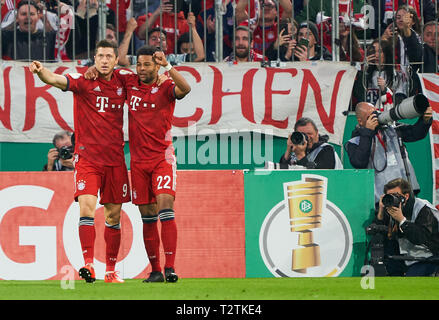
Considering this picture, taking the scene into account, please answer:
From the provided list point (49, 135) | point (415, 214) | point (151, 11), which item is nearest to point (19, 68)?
point (49, 135)

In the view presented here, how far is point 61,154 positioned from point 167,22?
2374mm

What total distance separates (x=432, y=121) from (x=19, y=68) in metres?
5.21

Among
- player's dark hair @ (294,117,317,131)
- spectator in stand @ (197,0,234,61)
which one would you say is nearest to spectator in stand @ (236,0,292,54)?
spectator in stand @ (197,0,234,61)

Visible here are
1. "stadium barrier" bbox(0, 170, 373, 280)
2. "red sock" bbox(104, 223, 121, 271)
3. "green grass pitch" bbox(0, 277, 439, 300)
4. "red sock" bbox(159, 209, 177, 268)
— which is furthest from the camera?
"stadium barrier" bbox(0, 170, 373, 280)

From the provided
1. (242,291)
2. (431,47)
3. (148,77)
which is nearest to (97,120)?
(148,77)

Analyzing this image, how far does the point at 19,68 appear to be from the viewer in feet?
37.1

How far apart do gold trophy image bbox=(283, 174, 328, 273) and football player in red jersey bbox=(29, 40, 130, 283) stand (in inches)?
93.2

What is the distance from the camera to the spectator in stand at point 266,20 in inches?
451

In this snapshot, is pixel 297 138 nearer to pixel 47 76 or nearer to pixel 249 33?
pixel 249 33

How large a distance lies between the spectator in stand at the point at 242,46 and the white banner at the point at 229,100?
4.3 inches

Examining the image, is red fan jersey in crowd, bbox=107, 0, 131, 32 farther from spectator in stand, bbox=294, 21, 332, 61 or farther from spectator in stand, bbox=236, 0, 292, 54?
spectator in stand, bbox=294, 21, 332, 61

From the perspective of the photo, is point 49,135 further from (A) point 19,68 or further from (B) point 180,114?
(B) point 180,114

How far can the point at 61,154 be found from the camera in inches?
404

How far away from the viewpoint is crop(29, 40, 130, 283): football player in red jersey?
7.74 m
